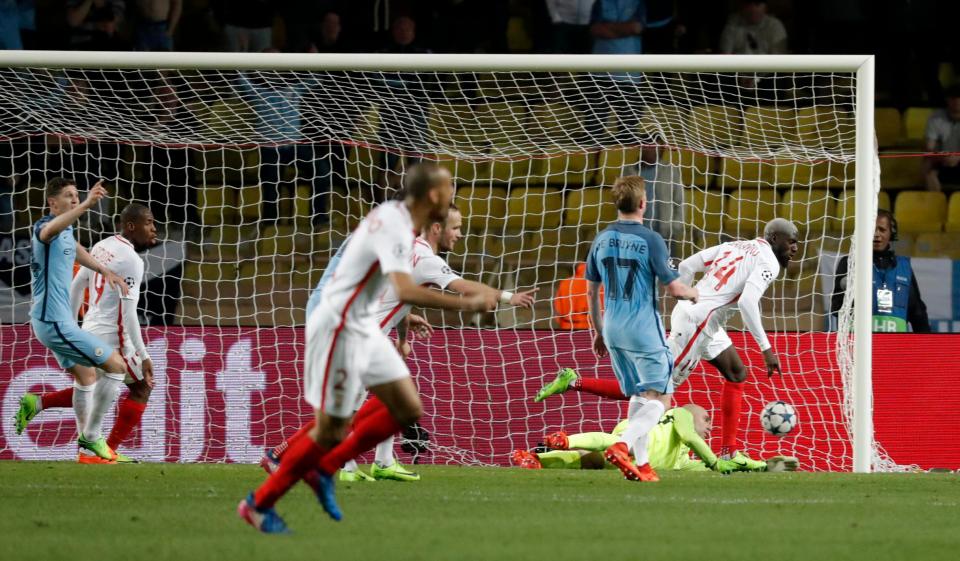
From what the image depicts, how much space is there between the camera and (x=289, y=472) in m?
5.91

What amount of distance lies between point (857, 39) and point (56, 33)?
886cm

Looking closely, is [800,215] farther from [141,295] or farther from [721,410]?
[141,295]

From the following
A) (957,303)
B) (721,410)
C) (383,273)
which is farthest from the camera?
(957,303)

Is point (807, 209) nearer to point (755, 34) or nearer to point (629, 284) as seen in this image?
point (755, 34)

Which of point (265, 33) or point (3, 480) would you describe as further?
point (265, 33)

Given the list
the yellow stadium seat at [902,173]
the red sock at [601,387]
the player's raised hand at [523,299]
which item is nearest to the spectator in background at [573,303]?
the red sock at [601,387]

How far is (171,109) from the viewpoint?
40.6ft

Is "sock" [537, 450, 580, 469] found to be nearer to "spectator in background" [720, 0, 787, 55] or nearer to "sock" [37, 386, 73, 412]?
"sock" [37, 386, 73, 412]

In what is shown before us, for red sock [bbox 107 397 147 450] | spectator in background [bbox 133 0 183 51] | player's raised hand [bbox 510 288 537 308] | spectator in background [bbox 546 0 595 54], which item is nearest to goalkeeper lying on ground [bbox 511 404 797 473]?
red sock [bbox 107 397 147 450]

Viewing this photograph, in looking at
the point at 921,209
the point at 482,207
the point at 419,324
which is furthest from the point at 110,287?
the point at 921,209

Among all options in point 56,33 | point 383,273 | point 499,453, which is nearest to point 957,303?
point 499,453

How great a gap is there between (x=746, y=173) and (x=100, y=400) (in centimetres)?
626

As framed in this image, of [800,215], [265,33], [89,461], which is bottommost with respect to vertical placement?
[89,461]

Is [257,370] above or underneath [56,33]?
underneath
